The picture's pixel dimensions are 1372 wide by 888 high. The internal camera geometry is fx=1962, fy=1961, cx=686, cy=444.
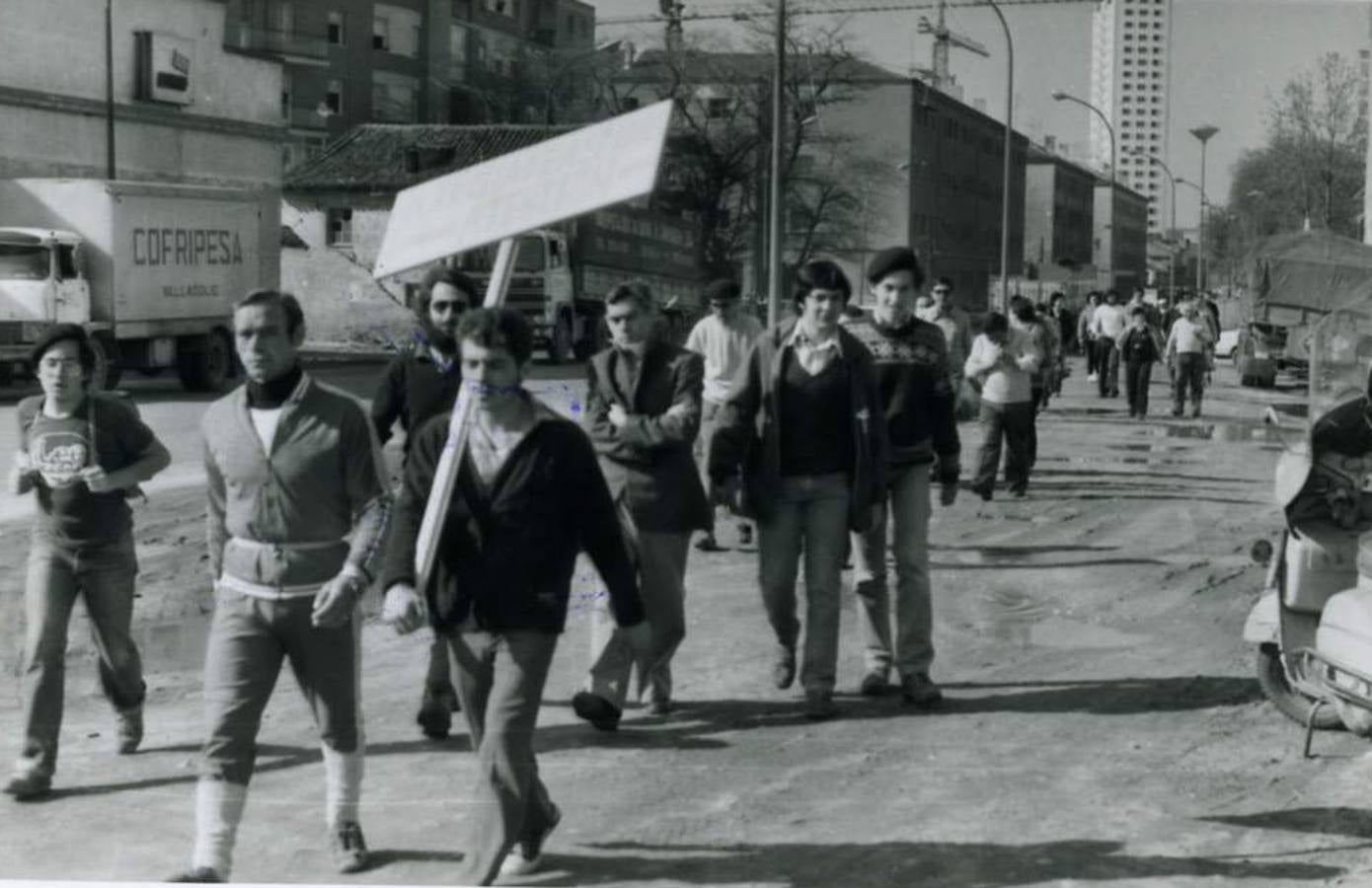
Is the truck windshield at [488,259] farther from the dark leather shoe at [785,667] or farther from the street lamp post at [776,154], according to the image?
the dark leather shoe at [785,667]

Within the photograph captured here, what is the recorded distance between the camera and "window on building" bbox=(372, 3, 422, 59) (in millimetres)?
10297

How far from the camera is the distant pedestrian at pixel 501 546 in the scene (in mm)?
4551

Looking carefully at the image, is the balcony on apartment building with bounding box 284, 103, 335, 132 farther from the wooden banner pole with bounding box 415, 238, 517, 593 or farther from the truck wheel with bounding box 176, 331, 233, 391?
the wooden banner pole with bounding box 415, 238, 517, 593

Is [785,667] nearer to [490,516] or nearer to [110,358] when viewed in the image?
[490,516]

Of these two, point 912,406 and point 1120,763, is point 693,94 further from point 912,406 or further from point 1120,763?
point 1120,763

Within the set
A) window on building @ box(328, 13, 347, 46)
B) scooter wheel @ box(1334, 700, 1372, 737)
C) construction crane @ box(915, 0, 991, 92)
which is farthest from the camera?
window on building @ box(328, 13, 347, 46)

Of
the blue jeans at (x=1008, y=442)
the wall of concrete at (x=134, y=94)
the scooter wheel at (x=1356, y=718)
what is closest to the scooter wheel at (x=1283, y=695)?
the scooter wheel at (x=1356, y=718)

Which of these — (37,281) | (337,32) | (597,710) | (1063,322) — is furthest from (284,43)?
(1063,322)

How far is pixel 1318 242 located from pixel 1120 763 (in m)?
19.6

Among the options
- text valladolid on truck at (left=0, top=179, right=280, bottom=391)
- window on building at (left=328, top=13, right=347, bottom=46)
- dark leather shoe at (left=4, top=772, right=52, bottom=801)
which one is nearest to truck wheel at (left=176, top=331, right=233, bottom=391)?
text valladolid on truck at (left=0, top=179, right=280, bottom=391)

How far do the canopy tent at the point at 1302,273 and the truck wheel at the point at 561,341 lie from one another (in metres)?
12.4

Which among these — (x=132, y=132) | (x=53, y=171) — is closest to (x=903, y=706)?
(x=132, y=132)

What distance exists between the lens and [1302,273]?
25.8 m

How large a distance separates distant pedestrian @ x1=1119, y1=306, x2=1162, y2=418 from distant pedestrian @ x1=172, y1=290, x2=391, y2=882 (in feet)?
60.3
